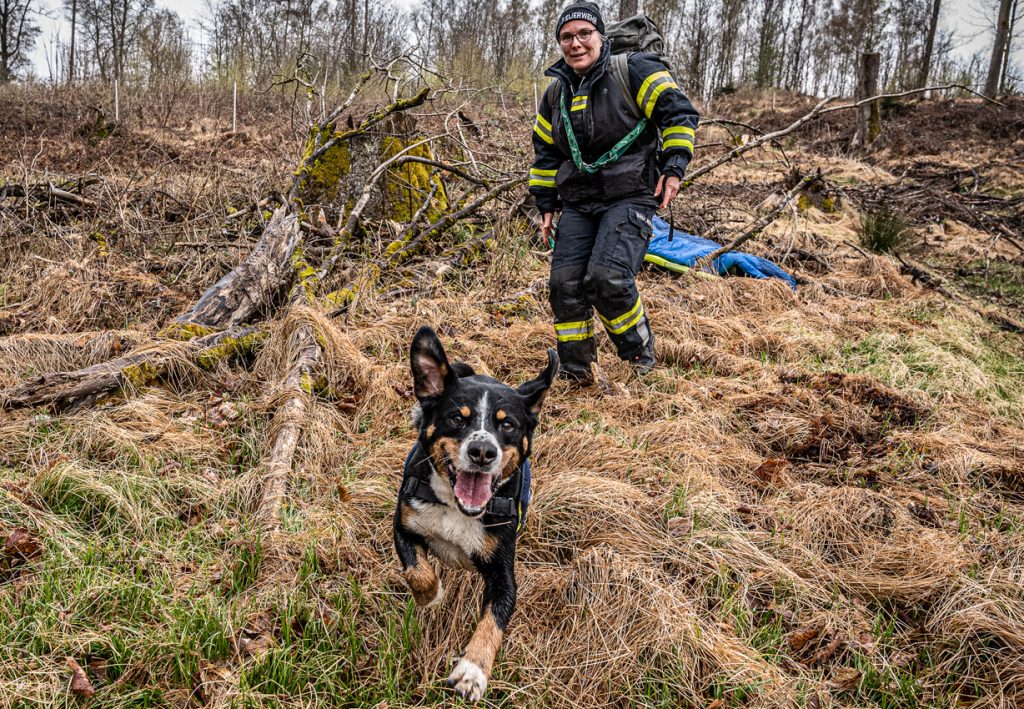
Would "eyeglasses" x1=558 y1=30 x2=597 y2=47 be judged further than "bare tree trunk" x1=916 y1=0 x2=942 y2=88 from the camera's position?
No

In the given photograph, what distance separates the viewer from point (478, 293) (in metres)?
5.91

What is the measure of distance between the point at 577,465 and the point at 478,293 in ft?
8.92

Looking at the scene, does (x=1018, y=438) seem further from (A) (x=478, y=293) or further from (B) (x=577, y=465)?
(A) (x=478, y=293)

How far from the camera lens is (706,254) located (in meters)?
6.95

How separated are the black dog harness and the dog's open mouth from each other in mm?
38

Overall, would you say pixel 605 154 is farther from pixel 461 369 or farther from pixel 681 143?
pixel 461 369

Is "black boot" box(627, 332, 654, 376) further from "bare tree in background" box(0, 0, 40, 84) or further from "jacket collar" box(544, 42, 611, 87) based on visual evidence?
"bare tree in background" box(0, 0, 40, 84)

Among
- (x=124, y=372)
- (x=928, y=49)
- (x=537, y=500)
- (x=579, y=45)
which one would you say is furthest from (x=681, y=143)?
(x=928, y=49)

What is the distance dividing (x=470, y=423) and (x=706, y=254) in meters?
5.16

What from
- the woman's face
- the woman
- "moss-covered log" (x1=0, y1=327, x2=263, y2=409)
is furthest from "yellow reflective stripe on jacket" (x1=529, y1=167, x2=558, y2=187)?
"moss-covered log" (x1=0, y1=327, x2=263, y2=409)

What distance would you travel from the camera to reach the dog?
7.80 ft

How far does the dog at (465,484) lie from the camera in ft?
7.80

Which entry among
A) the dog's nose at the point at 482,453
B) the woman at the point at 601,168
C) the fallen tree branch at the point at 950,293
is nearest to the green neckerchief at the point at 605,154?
the woman at the point at 601,168

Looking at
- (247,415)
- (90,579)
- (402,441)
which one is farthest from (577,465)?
(90,579)
